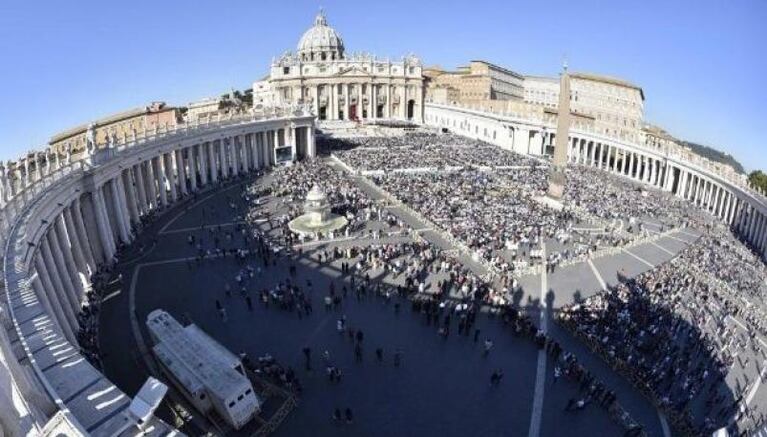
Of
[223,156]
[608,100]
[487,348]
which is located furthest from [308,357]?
[608,100]

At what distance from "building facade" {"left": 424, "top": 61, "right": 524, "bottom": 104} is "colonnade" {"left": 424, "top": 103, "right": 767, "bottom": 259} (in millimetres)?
10195

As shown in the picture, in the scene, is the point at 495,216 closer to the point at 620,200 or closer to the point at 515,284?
the point at 515,284

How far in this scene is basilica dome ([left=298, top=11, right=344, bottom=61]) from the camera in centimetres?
11656

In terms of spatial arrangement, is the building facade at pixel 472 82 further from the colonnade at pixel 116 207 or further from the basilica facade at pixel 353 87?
the colonnade at pixel 116 207

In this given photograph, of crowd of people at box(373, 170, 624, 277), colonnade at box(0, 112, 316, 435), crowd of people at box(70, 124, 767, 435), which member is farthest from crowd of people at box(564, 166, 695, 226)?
colonnade at box(0, 112, 316, 435)

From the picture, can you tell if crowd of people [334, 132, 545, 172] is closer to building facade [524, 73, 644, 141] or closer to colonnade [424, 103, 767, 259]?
colonnade [424, 103, 767, 259]

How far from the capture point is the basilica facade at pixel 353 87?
96312 millimetres

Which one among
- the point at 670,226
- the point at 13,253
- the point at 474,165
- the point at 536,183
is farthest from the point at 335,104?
the point at 13,253

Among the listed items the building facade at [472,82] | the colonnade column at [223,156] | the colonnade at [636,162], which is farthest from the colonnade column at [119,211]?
the building facade at [472,82]

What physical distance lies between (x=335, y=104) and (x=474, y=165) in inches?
1797

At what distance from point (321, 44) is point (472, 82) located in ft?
120

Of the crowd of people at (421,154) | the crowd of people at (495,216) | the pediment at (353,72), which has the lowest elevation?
the crowd of people at (495,216)

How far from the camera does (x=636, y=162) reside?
239 feet

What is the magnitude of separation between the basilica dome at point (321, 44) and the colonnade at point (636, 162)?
32.6 meters
